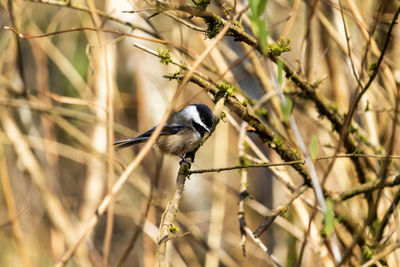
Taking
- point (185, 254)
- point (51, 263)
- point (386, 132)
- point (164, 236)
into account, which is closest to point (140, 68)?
point (185, 254)

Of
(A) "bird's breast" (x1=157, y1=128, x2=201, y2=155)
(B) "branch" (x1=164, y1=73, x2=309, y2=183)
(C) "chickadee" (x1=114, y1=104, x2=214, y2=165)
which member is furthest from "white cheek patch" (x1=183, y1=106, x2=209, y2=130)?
(B) "branch" (x1=164, y1=73, x2=309, y2=183)

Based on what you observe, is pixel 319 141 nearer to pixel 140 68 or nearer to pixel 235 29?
pixel 235 29

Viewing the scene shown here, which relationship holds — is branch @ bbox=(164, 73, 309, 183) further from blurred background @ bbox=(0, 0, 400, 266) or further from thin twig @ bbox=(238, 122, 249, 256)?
thin twig @ bbox=(238, 122, 249, 256)

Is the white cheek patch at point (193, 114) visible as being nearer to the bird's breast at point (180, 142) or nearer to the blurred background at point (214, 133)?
the bird's breast at point (180, 142)

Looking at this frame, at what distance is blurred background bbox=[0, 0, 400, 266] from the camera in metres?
2.46

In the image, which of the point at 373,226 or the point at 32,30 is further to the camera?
the point at 32,30

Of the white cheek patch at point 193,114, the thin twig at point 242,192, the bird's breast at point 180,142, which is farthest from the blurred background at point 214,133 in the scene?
the white cheek patch at point 193,114

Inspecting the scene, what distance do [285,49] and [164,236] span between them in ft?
3.33

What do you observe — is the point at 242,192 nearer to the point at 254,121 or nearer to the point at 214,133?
the point at 254,121

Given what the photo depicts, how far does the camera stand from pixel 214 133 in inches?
158

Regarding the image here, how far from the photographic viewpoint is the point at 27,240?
4309 mm

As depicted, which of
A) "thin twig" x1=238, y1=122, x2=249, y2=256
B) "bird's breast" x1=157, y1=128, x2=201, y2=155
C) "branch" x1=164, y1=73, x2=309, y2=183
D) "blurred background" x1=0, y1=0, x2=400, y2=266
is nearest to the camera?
"branch" x1=164, y1=73, x2=309, y2=183

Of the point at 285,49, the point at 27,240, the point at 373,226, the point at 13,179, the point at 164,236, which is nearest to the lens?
the point at 164,236

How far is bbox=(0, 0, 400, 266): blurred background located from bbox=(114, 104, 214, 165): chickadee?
17cm
